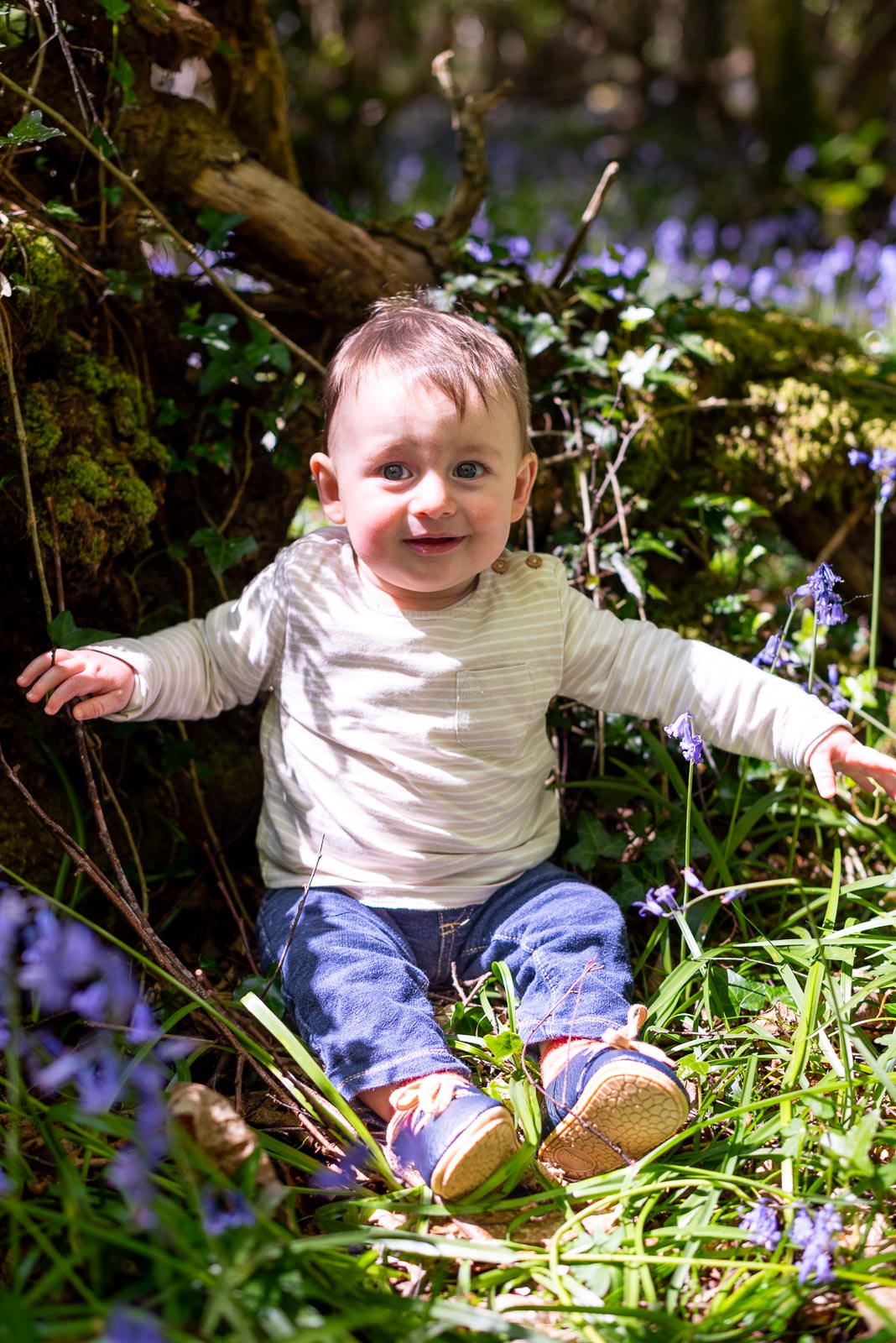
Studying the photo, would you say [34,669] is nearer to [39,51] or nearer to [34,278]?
[34,278]

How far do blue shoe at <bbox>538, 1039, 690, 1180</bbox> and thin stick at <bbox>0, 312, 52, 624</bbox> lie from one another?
1419 millimetres

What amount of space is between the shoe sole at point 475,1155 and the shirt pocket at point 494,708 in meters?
0.81

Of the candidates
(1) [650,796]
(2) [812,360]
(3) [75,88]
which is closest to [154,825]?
(1) [650,796]

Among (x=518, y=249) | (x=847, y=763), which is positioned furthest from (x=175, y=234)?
(x=847, y=763)

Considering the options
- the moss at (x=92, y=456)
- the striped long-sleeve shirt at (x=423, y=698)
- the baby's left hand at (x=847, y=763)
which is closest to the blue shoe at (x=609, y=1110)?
the striped long-sleeve shirt at (x=423, y=698)

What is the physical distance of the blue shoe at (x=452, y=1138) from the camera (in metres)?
A: 1.72

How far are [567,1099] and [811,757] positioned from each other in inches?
32.9

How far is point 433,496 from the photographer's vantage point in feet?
6.91

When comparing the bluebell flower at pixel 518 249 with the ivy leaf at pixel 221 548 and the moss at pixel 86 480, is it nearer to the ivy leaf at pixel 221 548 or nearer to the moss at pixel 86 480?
the ivy leaf at pixel 221 548

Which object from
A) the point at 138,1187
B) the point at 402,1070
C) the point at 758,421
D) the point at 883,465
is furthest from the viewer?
the point at 758,421

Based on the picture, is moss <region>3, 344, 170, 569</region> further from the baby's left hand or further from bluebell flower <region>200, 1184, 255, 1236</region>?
the baby's left hand

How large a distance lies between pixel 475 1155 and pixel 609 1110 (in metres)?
0.26

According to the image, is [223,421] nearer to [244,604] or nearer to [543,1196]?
[244,604]

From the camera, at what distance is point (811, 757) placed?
2.18 m
